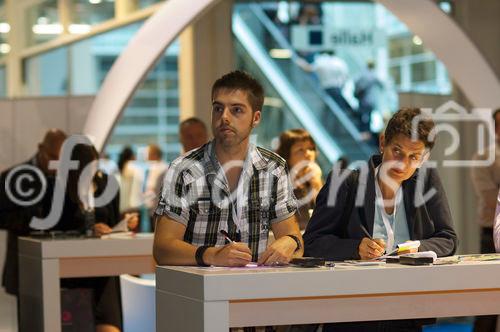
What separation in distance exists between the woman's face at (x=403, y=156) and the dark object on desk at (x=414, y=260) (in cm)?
37

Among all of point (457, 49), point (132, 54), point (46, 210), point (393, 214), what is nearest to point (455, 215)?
point (457, 49)

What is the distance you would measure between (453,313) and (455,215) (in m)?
6.55

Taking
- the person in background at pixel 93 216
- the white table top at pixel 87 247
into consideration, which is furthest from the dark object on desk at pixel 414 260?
the person in background at pixel 93 216

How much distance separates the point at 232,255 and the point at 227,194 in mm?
261

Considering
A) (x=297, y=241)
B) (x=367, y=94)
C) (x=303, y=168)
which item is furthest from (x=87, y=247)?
(x=367, y=94)

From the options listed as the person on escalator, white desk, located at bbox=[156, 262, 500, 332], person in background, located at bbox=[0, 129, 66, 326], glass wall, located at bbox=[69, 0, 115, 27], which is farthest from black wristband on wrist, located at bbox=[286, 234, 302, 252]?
the person on escalator

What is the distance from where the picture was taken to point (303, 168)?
6.46 metres

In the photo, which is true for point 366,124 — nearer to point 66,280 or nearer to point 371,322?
point 66,280

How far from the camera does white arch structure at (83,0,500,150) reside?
7262 millimetres

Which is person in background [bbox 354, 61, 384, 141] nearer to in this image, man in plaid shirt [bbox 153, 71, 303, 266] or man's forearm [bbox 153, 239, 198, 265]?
man in plaid shirt [bbox 153, 71, 303, 266]

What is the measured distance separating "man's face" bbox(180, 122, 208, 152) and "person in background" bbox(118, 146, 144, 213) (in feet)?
12.0

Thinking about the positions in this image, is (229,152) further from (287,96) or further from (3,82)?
(287,96)

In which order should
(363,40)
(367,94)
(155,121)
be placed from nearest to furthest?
(155,121) < (363,40) < (367,94)

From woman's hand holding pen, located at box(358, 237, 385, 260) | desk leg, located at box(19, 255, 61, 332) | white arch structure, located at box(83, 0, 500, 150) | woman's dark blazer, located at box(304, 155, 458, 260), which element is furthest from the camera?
white arch structure, located at box(83, 0, 500, 150)
